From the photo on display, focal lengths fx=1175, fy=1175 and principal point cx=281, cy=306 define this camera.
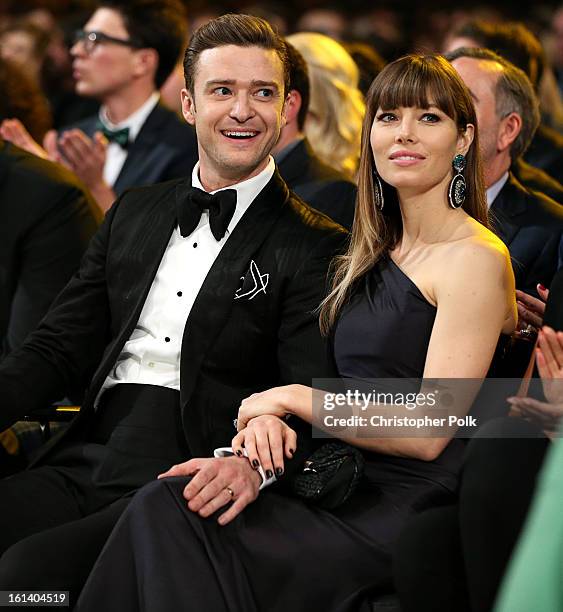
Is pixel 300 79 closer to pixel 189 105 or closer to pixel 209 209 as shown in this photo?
pixel 189 105

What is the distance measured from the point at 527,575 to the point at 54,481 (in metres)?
1.62

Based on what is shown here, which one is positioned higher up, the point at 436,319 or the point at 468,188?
the point at 468,188

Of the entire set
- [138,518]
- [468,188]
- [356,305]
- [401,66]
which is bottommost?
[138,518]

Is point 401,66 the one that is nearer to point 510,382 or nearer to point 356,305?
point 356,305

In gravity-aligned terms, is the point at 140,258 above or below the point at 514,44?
below

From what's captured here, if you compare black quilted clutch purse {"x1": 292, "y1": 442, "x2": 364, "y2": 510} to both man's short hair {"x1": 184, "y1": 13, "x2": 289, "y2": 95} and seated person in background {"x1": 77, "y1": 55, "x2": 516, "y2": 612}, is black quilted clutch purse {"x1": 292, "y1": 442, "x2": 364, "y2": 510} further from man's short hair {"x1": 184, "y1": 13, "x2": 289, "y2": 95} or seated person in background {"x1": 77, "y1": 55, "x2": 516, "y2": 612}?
man's short hair {"x1": 184, "y1": 13, "x2": 289, "y2": 95}

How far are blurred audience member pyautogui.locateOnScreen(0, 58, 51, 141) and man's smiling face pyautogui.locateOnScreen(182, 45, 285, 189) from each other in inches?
53.3

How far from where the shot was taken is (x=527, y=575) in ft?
4.92

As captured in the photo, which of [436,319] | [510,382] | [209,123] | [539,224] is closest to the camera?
[436,319]

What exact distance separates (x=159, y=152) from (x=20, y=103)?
2.56 feet

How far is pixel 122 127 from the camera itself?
17.0 ft

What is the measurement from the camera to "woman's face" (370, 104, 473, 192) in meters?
2.73

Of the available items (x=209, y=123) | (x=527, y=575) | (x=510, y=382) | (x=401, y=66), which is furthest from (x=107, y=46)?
(x=527, y=575)

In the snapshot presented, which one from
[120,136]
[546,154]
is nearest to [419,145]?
[546,154]
